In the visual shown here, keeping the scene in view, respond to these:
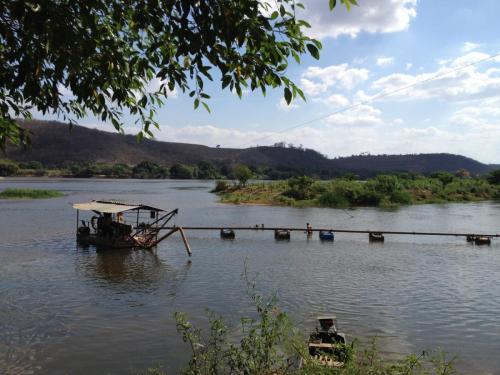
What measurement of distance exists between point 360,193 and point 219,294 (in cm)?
5583

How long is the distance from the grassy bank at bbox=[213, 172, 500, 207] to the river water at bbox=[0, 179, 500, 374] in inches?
1358

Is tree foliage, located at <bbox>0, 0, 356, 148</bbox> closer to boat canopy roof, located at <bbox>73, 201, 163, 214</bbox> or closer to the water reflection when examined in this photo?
the water reflection

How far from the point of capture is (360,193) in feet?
232

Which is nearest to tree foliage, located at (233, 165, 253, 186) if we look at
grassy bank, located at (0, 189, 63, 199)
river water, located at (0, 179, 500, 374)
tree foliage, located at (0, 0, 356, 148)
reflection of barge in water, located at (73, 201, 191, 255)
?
grassy bank, located at (0, 189, 63, 199)

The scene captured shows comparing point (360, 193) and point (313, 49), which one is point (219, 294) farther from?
point (360, 193)

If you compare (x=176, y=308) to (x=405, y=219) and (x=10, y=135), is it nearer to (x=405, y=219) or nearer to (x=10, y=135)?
(x=10, y=135)

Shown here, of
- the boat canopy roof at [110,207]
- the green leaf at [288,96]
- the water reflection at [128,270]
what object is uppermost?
the green leaf at [288,96]

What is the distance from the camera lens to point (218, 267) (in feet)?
79.3

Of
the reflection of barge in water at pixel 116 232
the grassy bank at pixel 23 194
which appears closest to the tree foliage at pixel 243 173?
the grassy bank at pixel 23 194

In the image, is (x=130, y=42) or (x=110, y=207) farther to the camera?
(x=110, y=207)

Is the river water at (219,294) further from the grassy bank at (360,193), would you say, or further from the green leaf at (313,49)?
the grassy bank at (360,193)

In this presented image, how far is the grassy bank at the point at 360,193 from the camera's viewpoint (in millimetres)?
70312

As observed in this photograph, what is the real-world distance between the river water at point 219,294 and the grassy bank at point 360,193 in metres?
34.5

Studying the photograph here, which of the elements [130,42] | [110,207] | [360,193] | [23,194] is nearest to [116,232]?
[110,207]
